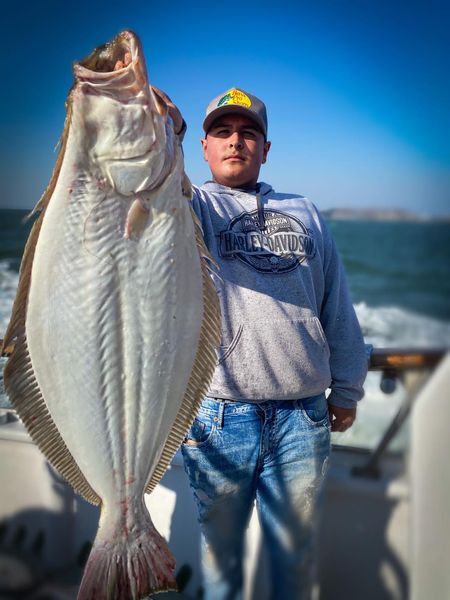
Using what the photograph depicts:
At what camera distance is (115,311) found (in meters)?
1.36

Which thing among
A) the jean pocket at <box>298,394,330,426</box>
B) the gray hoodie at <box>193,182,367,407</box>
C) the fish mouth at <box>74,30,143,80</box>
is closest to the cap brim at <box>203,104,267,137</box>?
the gray hoodie at <box>193,182,367,407</box>

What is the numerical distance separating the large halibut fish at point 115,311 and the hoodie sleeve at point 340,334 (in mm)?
621

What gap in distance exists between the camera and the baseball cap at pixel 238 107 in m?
1.83

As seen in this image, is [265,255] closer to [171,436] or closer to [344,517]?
[171,436]

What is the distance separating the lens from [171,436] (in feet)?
4.92

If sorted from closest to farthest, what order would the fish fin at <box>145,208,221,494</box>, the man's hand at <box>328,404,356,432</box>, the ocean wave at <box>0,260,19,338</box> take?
1. the fish fin at <box>145,208,221,494</box>
2. the man's hand at <box>328,404,356,432</box>
3. the ocean wave at <box>0,260,19,338</box>

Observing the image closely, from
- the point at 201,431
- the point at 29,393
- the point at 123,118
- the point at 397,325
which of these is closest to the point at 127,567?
the point at 201,431

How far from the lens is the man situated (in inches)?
65.1

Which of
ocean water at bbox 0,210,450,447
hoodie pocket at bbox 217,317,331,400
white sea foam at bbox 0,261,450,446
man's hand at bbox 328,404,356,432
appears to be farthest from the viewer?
ocean water at bbox 0,210,450,447

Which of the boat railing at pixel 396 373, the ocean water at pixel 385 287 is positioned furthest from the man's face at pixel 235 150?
the ocean water at pixel 385 287

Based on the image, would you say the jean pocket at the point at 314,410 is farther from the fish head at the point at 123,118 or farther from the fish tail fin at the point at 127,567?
the fish head at the point at 123,118

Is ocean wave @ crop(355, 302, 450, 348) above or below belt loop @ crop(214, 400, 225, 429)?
below

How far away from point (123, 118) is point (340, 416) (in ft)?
4.82

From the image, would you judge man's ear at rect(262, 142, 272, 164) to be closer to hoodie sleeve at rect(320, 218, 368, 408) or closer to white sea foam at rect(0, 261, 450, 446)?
hoodie sleeve at rect(320, 218, 368, 408)
